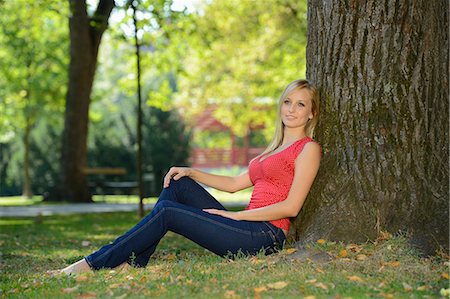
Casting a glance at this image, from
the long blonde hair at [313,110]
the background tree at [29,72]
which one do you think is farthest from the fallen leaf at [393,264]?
the background tree at [29,72]

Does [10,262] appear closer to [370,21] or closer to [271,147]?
[271,147]

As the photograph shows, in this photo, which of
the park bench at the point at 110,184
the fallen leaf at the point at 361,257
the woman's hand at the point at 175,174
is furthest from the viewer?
A: the park bench at the point at 110,184

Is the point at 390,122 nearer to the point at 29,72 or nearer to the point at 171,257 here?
the point at 171,257

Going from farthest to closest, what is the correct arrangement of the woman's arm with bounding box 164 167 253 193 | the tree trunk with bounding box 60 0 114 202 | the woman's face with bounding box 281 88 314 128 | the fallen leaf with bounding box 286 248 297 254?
the tree trunk with bounding box 60 0 114 202
the woman's arm with bounding box 164 167 253 193
the woman's face with bounding box 281 88 314 128
the fallen leaf with bounding box 286 248 297 254

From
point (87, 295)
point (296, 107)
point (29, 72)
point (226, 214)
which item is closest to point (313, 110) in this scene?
point (296, 107)

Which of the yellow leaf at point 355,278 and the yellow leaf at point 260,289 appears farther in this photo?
the yellow leaf at point 355,278

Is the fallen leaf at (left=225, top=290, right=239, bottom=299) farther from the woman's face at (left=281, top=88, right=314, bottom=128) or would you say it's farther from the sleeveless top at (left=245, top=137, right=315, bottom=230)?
the woman's face at (left=281, top=88, right=314, bottom=128)

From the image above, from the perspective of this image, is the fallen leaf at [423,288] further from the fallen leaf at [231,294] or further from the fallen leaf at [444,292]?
the fallen leaf at [231,294]

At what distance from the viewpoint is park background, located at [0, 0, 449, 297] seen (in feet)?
20.9

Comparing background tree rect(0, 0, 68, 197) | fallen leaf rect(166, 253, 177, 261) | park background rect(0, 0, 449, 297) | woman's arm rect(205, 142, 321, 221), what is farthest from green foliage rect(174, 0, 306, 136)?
woman's arm rect(205, 142, 321, 221)

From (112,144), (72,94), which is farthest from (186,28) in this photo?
(112,144)

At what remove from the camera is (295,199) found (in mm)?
6336

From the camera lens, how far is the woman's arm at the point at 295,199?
6.34 metres

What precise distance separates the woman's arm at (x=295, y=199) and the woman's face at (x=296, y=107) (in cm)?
31
